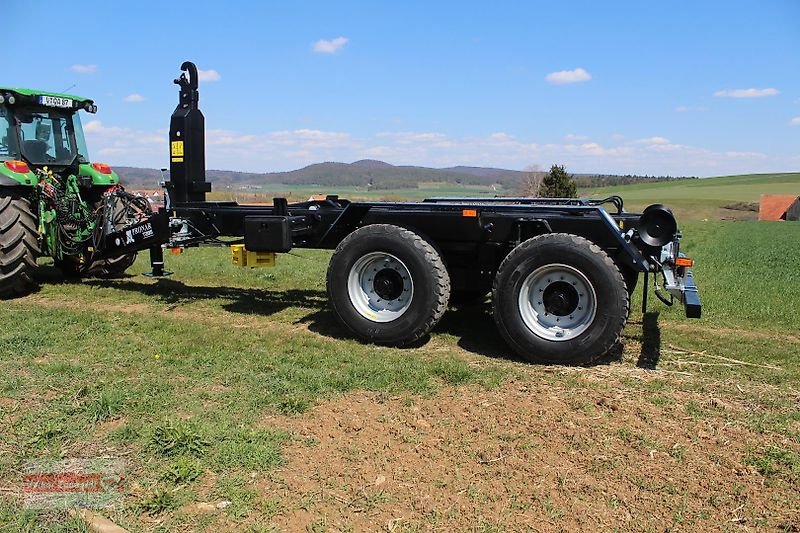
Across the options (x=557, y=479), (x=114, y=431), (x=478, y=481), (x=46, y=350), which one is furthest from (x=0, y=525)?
(x=46, y=350)

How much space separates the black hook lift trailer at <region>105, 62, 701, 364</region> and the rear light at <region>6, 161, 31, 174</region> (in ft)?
9.93

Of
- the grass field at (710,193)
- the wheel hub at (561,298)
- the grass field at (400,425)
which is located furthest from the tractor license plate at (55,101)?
the grass field at (710,193)

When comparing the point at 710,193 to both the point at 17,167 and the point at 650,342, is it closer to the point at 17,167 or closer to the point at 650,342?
the point at 650,342

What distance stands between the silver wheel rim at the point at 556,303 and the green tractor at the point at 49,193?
579cm

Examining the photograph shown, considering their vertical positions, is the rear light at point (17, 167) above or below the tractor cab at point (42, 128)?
below

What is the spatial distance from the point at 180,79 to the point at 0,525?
20.0ft

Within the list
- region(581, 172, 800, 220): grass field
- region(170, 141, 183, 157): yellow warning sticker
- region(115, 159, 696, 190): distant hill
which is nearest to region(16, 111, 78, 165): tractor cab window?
region(170, 141, 183, 157): yellow warning sticker

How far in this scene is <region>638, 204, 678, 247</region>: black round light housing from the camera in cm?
559

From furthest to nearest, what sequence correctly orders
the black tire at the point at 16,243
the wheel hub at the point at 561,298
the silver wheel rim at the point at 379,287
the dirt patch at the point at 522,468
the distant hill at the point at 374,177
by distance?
the distant hill at the point at 374,177 → the black tire at the point at 16,243 → the silver wheel rim at the point at 379,287 → the wheel hub at the point at 561,298 → the dirt patch at the point at 522,468

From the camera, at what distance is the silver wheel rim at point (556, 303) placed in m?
5.49

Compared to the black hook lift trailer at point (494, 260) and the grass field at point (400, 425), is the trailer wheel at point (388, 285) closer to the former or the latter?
the black hook lift trailer at point (494, 260)

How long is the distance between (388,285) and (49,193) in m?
5.39

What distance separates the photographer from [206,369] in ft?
17.1

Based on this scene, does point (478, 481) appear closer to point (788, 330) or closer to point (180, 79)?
point (788, 330)
